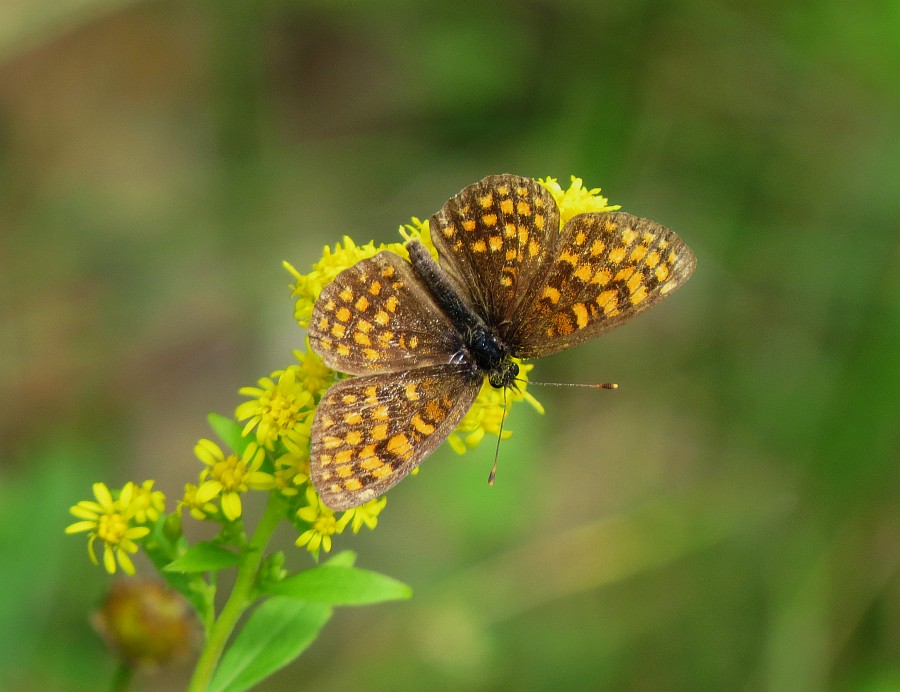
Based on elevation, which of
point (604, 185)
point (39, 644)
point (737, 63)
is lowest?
point (39, 644)

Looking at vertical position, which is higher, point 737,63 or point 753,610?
point 737,63

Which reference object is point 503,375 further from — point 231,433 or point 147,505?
point 147,505

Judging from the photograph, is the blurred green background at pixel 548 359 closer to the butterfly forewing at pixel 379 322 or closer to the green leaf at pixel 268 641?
the green leaf at pixel 268 641

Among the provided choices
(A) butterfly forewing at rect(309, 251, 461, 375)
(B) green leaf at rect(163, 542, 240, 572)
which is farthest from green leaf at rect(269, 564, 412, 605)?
(A) butterfly forewing at rect(309, 251, 461, 375)

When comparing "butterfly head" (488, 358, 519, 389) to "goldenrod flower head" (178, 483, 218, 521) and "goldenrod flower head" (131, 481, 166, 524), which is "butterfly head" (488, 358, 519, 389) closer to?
"goldenrod flower head" (178, 483, 218, 521)

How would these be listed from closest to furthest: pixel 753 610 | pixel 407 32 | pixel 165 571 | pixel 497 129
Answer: pixel 165 571
pixel 753 610
pixel 497 129
pixel 407 32

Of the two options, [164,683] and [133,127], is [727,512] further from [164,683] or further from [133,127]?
[133,127]

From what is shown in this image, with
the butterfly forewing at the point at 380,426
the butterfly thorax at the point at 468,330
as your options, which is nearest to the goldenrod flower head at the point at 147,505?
the butterfly forewing at the point at 380,426

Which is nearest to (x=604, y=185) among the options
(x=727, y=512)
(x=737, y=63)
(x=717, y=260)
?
(x=717, y=260)
